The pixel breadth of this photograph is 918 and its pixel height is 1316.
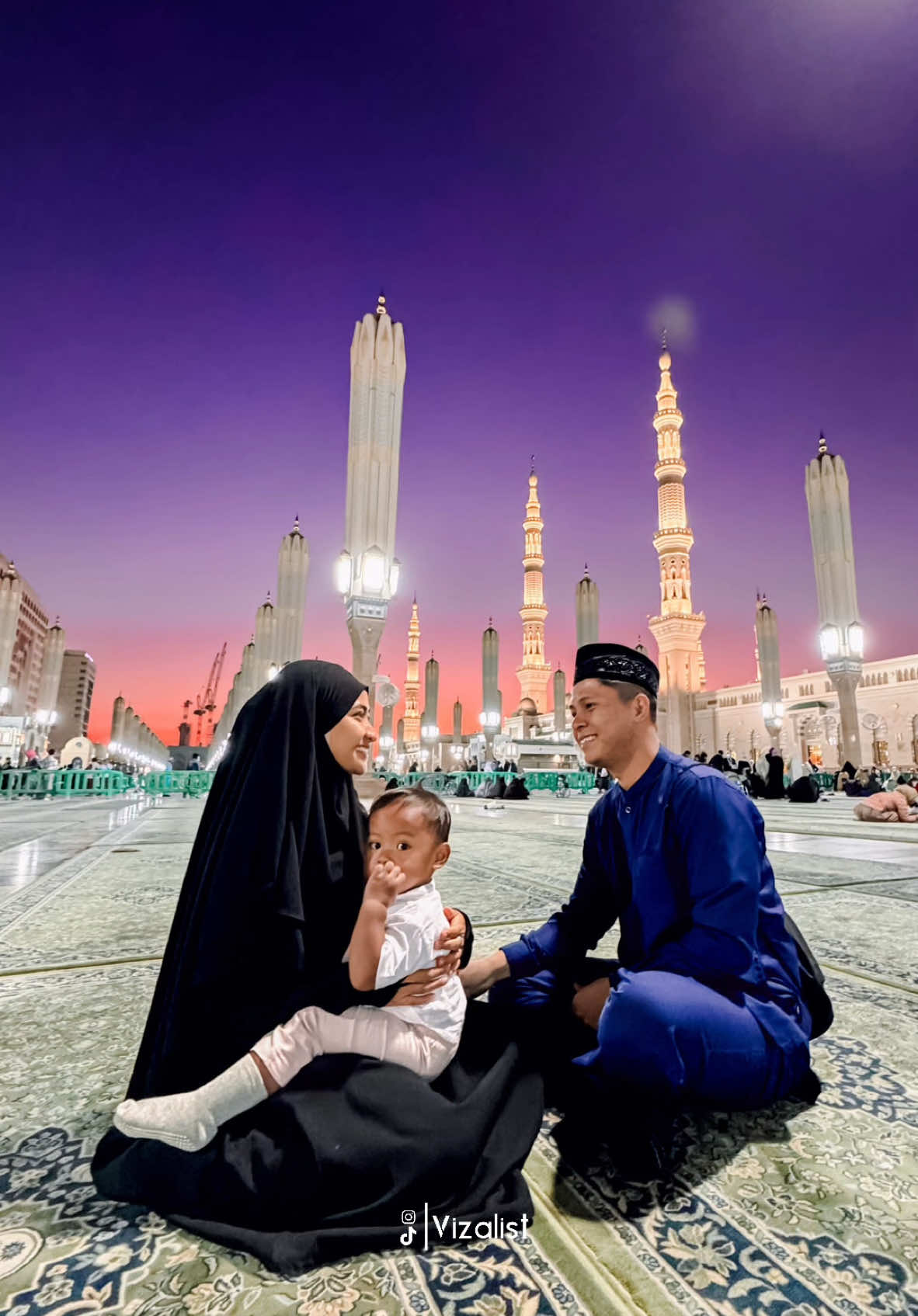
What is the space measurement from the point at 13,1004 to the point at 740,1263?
1791 millimetres

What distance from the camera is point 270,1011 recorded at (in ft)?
3.22

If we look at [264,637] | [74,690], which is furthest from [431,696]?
[74,690]

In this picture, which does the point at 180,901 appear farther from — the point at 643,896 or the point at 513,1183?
the point at 643,896

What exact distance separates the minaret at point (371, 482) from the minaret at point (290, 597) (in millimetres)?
4944

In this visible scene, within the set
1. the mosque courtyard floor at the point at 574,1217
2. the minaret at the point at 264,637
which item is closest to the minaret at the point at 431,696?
the minaret at the point at 264,637

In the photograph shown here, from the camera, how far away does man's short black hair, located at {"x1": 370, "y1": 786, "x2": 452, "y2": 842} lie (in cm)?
107

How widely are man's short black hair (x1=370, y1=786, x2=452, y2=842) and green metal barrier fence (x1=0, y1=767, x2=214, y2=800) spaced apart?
12116mm

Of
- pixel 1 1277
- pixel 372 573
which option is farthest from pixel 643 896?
pixel 372 573

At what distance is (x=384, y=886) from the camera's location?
956 mm

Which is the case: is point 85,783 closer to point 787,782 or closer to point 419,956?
point 787,782

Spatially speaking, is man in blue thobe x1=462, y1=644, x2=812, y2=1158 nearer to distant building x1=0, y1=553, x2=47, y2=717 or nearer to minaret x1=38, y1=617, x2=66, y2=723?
minaret x1=38, y1=617, x2=66, y2=723

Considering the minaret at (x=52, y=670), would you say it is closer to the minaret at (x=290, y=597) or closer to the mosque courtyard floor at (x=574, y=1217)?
the minaret at (x=290, y=597)

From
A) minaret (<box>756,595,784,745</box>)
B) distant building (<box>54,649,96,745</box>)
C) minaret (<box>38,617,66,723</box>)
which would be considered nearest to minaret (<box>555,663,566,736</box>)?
minaret (<box>756,595,784,745</box>)

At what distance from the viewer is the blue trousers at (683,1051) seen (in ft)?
3.19
